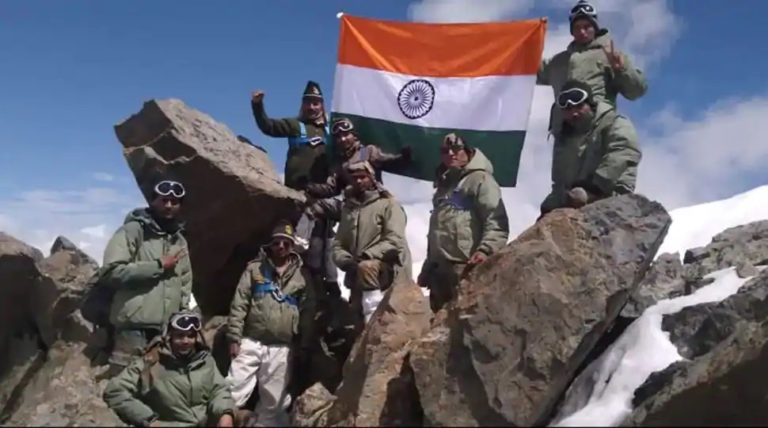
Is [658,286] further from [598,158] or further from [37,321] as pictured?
[37,321]

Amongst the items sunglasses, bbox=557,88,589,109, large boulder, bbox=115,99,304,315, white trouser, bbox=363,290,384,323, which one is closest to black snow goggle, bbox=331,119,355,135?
large boulder, bbox=115,99,304,315

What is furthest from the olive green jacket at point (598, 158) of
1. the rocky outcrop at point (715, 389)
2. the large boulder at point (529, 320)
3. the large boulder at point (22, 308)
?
the large boulder at point (22, 308)

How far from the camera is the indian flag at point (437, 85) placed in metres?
13.0

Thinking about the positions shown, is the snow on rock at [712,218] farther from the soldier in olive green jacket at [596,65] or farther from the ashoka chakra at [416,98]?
the soldier in olive green jacket at [596,65]

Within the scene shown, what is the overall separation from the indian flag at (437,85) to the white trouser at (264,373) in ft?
13.6

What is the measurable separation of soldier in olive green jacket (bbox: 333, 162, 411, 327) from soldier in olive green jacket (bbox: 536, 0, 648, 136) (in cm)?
254

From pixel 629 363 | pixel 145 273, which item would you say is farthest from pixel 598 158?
pixel 145 273

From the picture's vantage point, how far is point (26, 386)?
12406mm

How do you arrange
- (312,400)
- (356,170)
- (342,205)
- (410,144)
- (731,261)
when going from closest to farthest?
(312,400)
(356,170)
(342,205)
(731,261)
(410,144)

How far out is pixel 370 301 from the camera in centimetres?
1042

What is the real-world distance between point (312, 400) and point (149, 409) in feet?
6.05

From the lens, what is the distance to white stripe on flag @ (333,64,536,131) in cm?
1296

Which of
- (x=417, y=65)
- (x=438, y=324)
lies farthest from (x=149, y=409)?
(x=417, y=65)

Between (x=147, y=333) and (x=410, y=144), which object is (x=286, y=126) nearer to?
(x=410, y=144)
